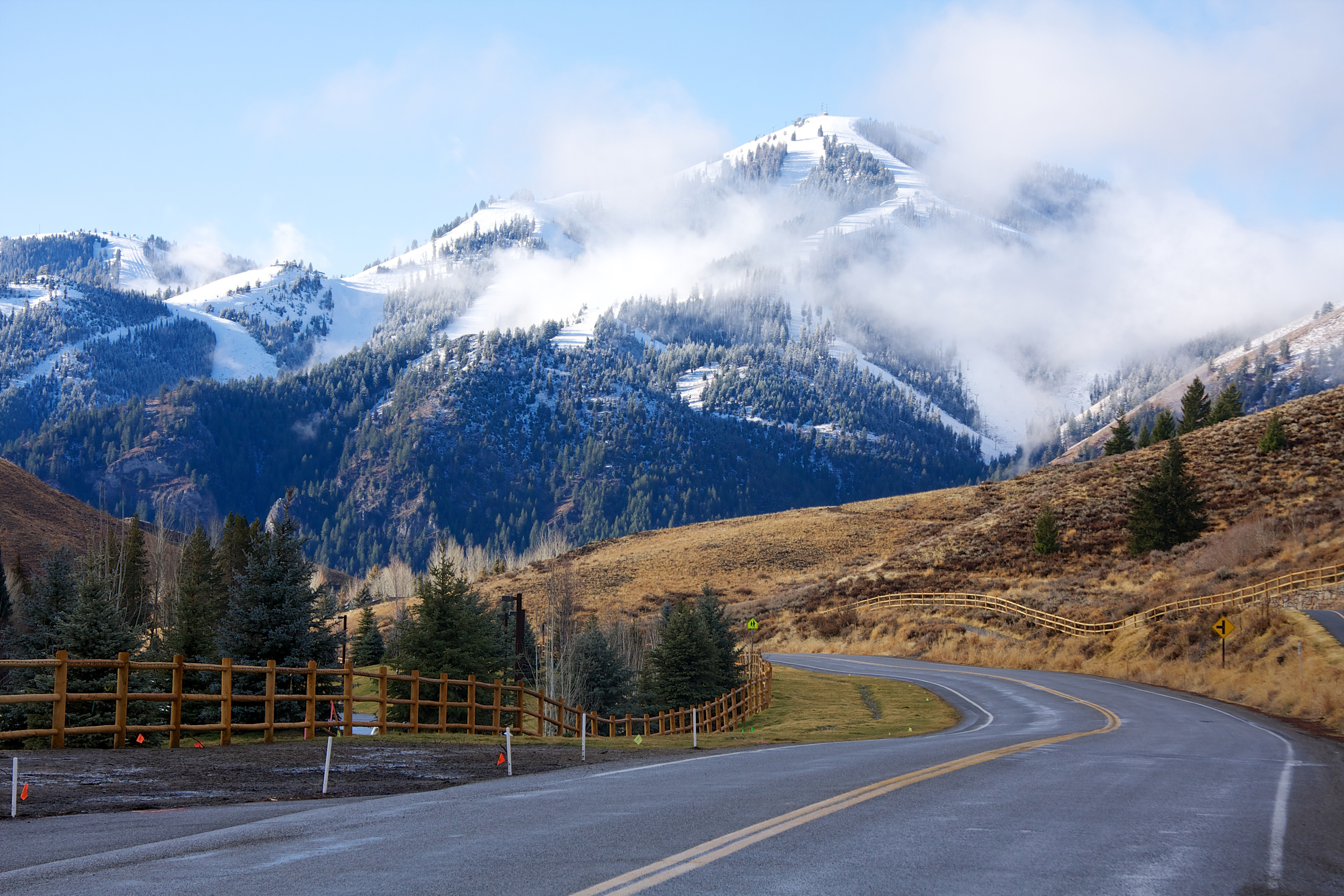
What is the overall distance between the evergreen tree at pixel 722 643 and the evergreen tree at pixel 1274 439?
48490mm

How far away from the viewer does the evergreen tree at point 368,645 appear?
65.6m

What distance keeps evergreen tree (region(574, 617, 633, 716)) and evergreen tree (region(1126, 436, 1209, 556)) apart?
34083 millimetres

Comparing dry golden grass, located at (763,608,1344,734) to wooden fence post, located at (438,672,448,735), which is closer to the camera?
wooden fence post, located at (438,672,448,735)

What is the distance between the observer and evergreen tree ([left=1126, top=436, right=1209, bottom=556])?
198 ft

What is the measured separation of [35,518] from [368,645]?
70893 millimetres

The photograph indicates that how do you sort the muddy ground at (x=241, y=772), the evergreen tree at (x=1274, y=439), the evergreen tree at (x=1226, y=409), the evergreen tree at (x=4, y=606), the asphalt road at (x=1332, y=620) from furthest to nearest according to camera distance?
1. the evergreen tree at (x=1226, y=409)
2. the evergreen tree at (x=1274, y=439)
3. the evergreen tree at (x=4, y=606)
4. the asphalt road at (x=1332, y=620)
5. the muddy ground at (x=241, y=772)

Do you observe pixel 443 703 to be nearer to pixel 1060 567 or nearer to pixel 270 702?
pixel 270 702

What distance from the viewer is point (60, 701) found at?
1317cm

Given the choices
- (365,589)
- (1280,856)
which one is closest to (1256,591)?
(1280,856)

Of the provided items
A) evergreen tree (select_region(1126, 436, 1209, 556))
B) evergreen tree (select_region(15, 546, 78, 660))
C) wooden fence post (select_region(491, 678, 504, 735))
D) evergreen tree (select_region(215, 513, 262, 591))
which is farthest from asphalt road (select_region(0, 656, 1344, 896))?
evergreen tree (select_region(1126, 436, 1209, 556))

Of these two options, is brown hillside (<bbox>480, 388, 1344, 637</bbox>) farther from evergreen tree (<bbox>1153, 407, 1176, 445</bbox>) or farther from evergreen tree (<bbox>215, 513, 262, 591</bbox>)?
evergreen tree (<bbox>215, 513, 262, 591</bbox>)

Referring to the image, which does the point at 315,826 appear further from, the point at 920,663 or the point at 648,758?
the point at 920,663

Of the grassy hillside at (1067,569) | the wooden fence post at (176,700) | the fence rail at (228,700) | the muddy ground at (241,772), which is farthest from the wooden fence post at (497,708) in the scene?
the grassy hillside at (1067,569)

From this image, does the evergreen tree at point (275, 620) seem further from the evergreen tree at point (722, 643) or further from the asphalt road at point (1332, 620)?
the asphalt road at point (1332, 620)
